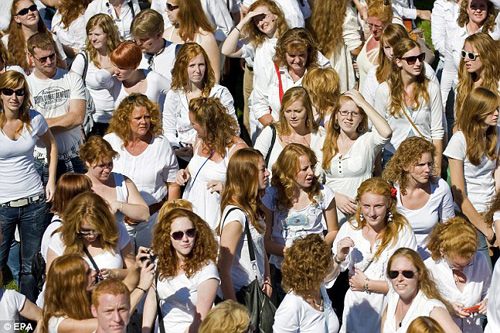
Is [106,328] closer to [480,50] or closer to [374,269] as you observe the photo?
[374,269]

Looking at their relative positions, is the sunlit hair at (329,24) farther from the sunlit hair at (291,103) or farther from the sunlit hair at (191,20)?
the sunlit hair at (291,103)

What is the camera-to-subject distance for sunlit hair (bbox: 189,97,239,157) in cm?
815

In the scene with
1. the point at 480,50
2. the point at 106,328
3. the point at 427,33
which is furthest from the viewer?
the point at 427,33

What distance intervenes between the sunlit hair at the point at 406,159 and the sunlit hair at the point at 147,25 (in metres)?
2.99

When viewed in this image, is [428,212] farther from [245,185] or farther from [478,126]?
[245,185]

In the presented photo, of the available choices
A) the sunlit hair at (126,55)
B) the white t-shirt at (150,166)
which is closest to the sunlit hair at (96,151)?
the white t-shirt at (150,166)

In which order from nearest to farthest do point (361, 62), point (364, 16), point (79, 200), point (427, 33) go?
point (79, 200), point (361, 62), point (364, 16), point (427, 33)

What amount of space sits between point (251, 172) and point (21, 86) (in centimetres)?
221

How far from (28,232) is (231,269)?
211cm

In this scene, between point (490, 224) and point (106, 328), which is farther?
point (490, 224)

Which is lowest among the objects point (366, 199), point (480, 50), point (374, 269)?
point (374, 269)

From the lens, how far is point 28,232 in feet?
27.2

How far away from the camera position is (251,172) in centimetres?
721

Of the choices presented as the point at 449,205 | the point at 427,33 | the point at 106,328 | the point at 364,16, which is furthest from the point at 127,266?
the point at 427,33
